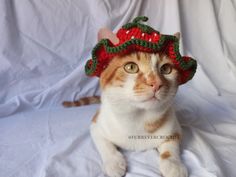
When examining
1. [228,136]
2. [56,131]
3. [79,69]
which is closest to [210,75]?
[228,136]

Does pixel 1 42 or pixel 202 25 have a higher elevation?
pixel 202 25

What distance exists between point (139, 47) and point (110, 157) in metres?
0.31

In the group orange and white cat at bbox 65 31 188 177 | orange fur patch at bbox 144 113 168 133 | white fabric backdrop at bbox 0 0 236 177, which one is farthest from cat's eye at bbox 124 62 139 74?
white fabric backdrop at bbox 0 0 236 177

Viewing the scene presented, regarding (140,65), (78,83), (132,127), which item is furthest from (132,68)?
(78,83)

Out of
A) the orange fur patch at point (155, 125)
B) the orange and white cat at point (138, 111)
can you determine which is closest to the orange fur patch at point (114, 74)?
the orange and white cat at point (138, 111)

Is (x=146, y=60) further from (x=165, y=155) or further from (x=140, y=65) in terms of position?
(x=165, y=155)

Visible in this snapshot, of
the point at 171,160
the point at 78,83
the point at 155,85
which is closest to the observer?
the point at 155,85

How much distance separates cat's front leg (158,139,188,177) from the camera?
813 mm

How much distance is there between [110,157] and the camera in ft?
2.86

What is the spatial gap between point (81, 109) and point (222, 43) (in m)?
0.68

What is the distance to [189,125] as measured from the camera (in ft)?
3.58

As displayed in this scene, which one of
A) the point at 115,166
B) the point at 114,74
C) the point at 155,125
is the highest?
the point at 114,74

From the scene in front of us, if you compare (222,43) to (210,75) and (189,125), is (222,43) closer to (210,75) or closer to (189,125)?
(210,75)

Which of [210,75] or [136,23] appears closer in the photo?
[136,23]
